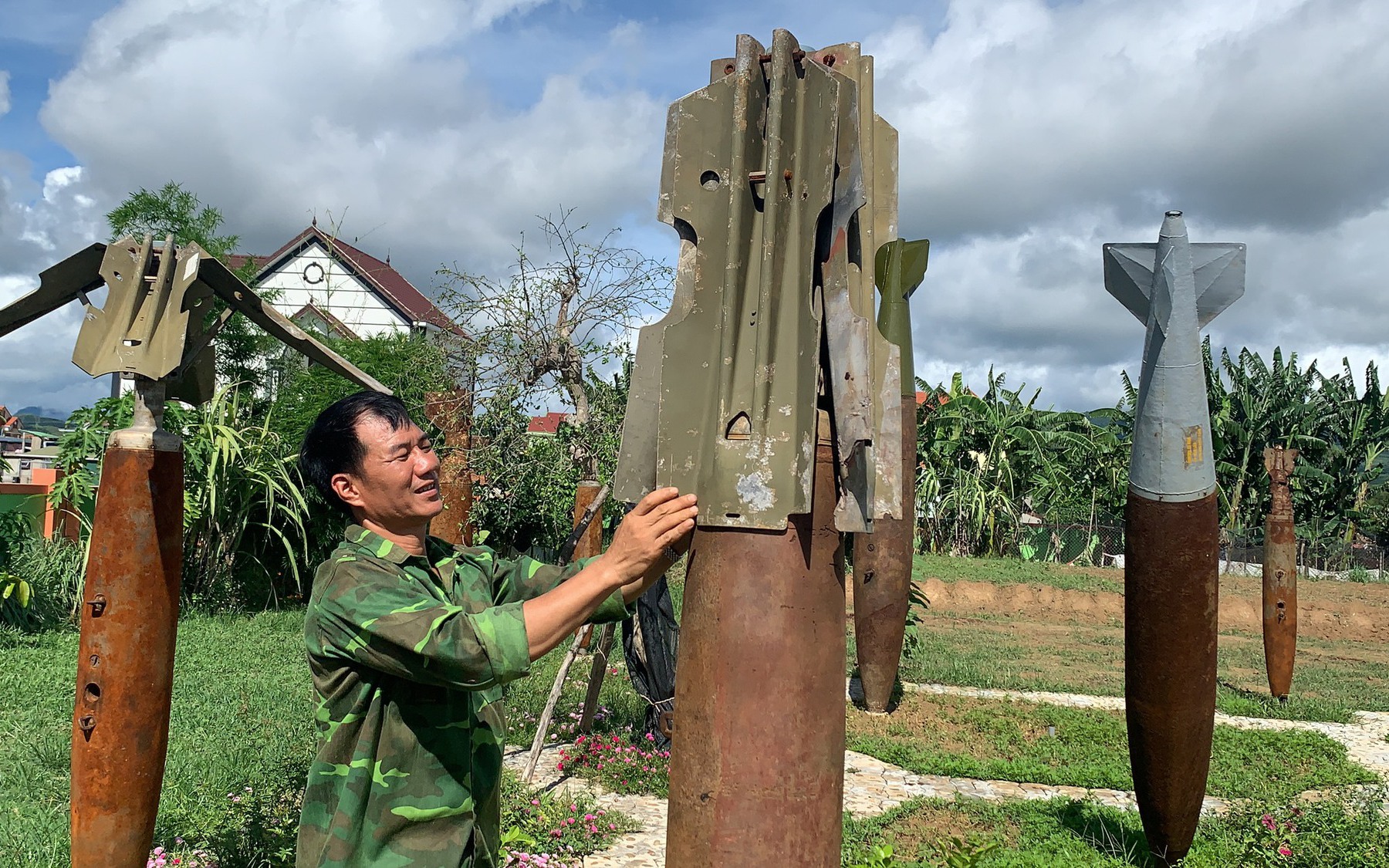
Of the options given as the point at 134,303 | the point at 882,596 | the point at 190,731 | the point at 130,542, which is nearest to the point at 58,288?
the point at 134,303

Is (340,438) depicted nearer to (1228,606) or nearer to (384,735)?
(384,735)

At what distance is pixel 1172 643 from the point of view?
4.50m

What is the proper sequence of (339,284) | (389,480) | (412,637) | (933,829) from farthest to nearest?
(339,284)
(933,829)
(389,480)
(412,637)

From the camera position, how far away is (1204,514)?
179 inches

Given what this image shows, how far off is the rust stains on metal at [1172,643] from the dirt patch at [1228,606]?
14.1 m

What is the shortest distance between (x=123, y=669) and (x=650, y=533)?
190 cm

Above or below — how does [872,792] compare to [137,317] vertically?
below

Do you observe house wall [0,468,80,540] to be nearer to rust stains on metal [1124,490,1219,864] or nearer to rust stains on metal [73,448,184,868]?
rust stains on metal [73,448,184,868]

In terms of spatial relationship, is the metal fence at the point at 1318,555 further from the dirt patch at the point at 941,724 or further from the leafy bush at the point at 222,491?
the leafy bush at the point at 222,491

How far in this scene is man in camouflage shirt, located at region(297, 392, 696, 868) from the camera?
2.04 metres

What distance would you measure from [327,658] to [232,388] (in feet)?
36.5

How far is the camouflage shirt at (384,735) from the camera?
7.06 feet

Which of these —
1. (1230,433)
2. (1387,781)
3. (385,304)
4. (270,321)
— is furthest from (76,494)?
(1230,433)

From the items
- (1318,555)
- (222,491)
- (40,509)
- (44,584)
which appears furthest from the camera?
(1318,555)
